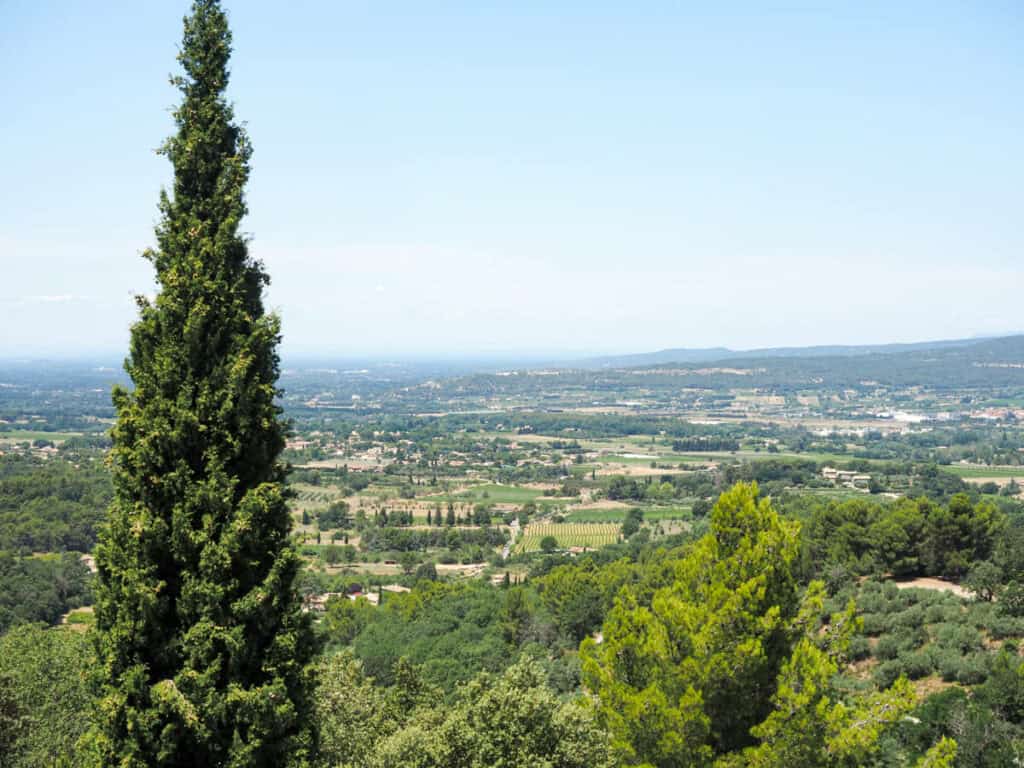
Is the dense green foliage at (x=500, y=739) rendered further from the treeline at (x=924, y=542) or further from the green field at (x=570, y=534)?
the green field at (x=570, y=534)

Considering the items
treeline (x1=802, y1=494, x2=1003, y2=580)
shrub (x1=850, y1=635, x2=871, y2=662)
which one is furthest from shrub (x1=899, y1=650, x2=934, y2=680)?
treeline (x1=802, y1=494, x2=1003, y2=580)

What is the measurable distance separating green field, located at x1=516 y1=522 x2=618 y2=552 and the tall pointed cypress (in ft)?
215

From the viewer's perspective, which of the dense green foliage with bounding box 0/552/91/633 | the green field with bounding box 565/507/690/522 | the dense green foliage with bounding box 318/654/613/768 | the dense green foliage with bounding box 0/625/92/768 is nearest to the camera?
the dense green foliage with bounding box 318/654/613/768

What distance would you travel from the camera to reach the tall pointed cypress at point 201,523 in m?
7.42

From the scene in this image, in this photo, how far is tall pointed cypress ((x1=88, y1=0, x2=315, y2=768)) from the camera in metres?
7.42

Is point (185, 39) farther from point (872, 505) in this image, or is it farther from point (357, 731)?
point (872, 505)

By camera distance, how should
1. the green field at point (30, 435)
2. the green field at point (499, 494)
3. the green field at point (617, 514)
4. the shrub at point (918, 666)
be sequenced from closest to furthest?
the shrub at point (918, 666) < the green field at point (617, 514) < the green field at point (499, 494) < the green field at point (30, 435)

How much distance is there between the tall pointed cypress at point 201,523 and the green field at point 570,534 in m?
65.6

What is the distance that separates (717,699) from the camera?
31.4 ft

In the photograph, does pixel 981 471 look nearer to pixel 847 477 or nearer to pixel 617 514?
pixel 847 477

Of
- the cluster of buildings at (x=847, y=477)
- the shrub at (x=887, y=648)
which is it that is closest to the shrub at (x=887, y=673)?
the shrub at (x=887, y=648)

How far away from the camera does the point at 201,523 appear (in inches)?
309

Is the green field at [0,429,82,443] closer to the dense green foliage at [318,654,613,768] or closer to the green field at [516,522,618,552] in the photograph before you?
the green field at [516,522,618,552]

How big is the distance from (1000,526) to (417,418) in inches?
6793
